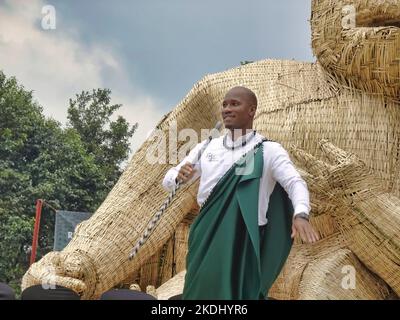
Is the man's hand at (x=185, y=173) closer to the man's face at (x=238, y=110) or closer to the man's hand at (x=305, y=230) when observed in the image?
the man's face at (x=238, y=110)

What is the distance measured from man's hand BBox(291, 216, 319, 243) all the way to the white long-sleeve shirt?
0.05m

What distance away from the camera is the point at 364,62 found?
2748 mm

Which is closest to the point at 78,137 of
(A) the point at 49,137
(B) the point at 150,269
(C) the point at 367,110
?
(A) the point at 49,137

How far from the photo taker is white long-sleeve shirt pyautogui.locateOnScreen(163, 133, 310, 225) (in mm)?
2162

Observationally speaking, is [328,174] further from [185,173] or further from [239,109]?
[185,173]

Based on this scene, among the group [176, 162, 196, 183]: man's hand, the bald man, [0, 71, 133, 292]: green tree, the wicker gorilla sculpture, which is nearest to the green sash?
the bald man

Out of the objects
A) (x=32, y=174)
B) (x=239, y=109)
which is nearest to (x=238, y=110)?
(x=239, y=109)

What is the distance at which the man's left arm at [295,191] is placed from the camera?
204cm

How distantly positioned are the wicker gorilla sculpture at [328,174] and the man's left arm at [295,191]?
1.18 ft

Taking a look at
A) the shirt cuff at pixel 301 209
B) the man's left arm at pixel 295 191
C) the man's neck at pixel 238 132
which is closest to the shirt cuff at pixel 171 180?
the man's neck at pixel 238 132

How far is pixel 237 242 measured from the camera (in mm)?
2201

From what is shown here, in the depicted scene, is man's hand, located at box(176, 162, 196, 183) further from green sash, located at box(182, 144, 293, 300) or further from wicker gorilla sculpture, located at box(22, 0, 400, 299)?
wicker gorilla sculpture, located at box(22, 0, 400, 299)
